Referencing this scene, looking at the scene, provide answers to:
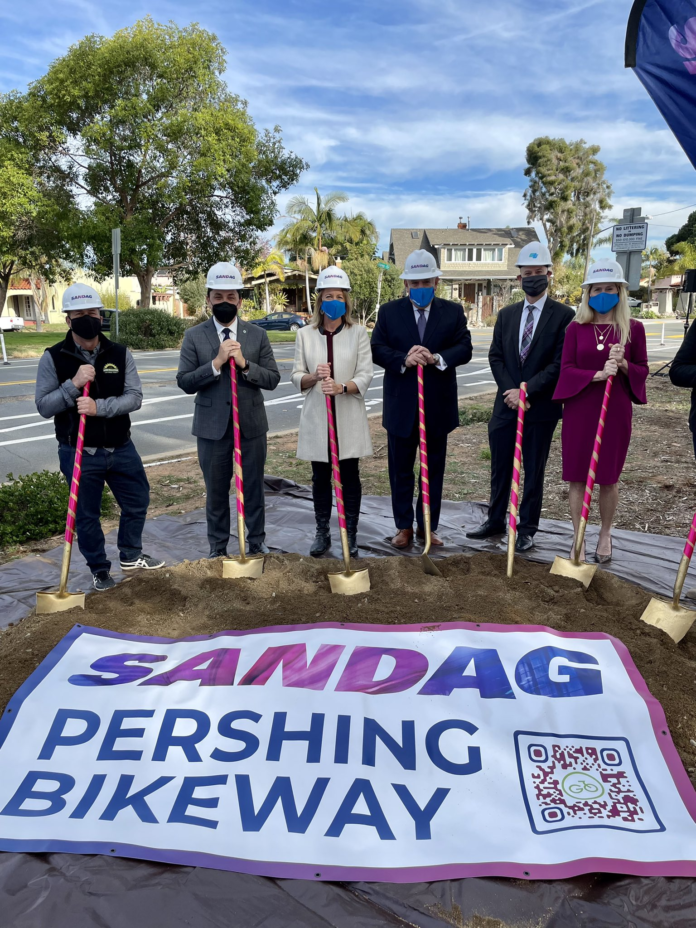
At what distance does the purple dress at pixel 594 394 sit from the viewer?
451 centimetres

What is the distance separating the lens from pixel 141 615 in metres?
3.79

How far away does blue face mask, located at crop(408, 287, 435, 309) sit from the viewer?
4742 millimetres

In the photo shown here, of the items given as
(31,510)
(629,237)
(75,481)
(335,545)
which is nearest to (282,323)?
(629,237)

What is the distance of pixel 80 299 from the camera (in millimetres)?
4160

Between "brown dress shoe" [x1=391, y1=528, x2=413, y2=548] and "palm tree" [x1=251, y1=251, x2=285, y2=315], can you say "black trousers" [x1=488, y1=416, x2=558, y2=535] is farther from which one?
"palm tree" [x1=251, y1=251, x2=285, y2=315]

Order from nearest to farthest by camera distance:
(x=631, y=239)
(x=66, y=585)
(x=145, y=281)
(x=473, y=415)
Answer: (x=66, y=585) < (x=631, y=239) < (x=473, y=415) < (x=145, y=281)

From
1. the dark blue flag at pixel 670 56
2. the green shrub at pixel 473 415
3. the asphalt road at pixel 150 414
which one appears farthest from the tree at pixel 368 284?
the dark blue flag at pixel 670 56

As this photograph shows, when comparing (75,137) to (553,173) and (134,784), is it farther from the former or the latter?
(553,173)

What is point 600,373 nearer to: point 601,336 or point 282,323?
point 601,336

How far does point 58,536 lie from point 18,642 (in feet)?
6.83

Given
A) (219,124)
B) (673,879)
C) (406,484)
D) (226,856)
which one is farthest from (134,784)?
(219,124)

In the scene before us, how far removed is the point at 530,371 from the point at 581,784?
3017mm

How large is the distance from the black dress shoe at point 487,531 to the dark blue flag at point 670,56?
3032 millimetres

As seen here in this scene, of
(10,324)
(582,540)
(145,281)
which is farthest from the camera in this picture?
(10,324)
